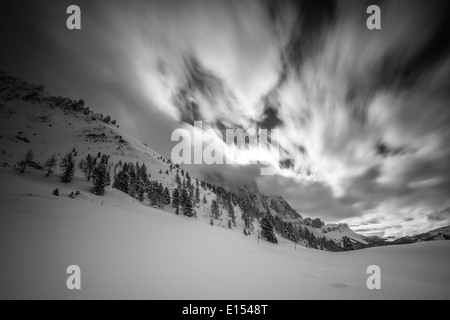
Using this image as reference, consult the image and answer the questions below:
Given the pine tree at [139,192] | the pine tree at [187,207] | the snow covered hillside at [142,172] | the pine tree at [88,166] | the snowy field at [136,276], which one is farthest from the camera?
the snow covered hillside at [142,172]

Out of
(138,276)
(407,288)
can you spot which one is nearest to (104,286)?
(138,276)

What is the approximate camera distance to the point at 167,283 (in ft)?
26.1

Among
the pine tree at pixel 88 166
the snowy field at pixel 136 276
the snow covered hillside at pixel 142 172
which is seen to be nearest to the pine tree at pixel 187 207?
the snow covered hillside at pixel 142 172

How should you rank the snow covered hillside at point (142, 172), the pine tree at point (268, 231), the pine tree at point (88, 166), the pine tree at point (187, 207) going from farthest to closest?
the snow covered hillside at point (142, 172), the pine tree at point (88, 166), the pine tree at point (187, 207), the pine tree at point (268, 231)

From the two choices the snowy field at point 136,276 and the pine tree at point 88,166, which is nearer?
the snowy field at point 136,276

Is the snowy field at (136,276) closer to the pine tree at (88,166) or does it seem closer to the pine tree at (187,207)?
the pine tree at (187,207)

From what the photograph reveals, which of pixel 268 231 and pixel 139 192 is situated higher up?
pixel 139 192

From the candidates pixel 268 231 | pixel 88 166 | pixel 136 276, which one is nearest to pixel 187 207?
pixel 268 231

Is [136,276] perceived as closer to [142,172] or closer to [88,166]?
[88,166]

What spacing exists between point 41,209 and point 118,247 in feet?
Answer: 51.5

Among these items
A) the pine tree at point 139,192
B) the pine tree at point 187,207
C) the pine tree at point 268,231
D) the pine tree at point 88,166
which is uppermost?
the pine tree at point 88,166

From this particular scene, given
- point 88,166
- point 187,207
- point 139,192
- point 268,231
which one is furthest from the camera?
point 88,166

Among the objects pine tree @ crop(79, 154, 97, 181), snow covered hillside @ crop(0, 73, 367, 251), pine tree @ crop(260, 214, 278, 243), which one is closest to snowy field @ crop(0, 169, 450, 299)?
pine tree @ crop(260, 214, 278, 243)
